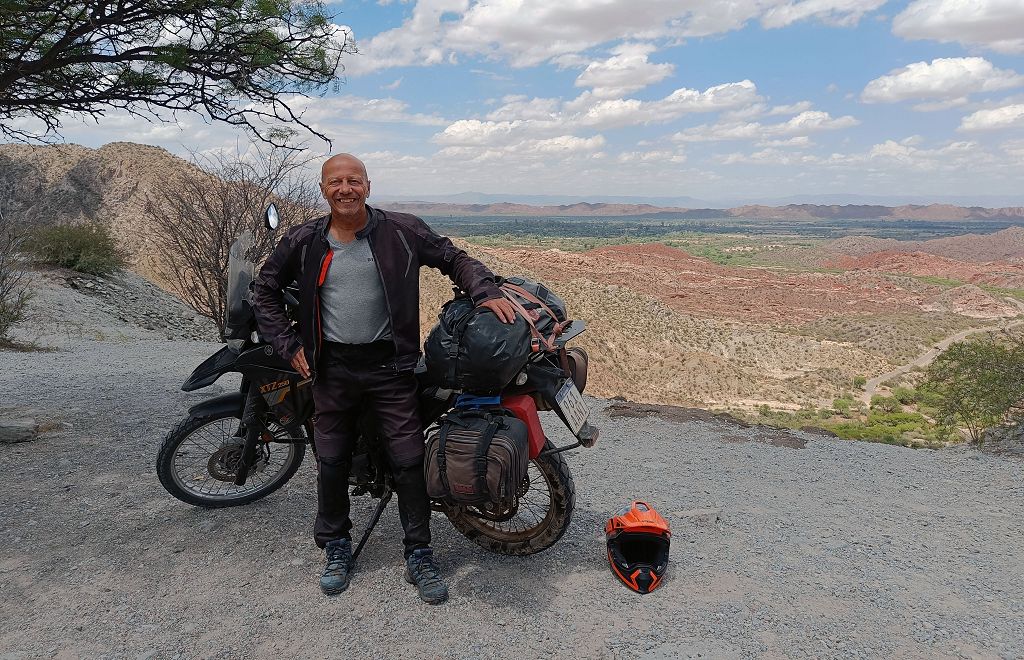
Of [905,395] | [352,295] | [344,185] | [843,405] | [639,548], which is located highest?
[344,185]

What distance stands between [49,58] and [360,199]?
10.7 ft

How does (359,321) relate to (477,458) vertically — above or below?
above

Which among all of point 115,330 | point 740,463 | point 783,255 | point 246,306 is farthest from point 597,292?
point 783,255

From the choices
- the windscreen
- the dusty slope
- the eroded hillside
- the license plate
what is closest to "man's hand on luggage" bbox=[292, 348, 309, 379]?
the windscreen

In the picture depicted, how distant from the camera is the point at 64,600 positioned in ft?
10.0

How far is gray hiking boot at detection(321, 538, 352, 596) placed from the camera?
312 cm

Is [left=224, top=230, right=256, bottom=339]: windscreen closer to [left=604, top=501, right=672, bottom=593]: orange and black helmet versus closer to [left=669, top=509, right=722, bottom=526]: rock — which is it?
[left=604, top=501, right=672, bottom=593]: orange and black helmet

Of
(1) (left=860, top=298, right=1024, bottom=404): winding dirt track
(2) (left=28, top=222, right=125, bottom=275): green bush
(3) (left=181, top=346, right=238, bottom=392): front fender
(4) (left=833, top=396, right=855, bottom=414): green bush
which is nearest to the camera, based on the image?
(3) (left=181, top=346, right=238, bottom=392): front fender

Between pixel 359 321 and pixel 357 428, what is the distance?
62 cm

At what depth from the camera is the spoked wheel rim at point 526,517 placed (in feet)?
11.0

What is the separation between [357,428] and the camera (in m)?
3.23

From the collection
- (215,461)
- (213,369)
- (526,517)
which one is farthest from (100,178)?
(526,517)

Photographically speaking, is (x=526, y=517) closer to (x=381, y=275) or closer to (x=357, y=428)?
(x=357, y=428)

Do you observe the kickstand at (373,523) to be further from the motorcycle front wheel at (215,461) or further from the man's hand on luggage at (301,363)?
the man's hand on luggage at (301,363)
